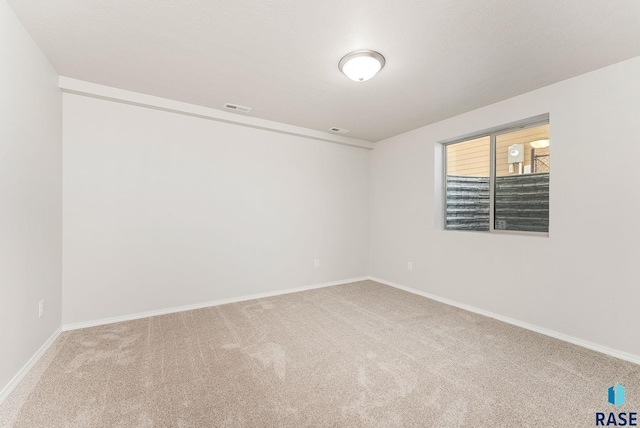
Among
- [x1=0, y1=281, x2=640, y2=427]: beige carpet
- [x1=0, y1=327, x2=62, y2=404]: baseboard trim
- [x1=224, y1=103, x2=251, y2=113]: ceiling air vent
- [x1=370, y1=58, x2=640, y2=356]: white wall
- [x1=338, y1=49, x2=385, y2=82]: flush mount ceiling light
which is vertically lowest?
[x1=0, y1=281, x2=640, y2=427]: beige carpet

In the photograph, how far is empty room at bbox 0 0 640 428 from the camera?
1755 millimetres

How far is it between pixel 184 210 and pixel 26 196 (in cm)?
142

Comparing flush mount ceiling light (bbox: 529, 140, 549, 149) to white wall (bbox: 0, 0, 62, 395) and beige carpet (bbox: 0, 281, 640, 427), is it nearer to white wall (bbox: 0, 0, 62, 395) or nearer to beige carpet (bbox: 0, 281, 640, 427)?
beige carpet (bbox: 0, 281, 640, 427)

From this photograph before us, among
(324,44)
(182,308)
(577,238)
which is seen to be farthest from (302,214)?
(577,238)

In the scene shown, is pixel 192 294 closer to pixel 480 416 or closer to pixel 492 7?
pixel 480 416

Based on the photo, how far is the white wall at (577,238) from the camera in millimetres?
2281

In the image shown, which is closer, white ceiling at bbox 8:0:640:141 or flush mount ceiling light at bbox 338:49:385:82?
white ceiling at bbox 8:0:640:141

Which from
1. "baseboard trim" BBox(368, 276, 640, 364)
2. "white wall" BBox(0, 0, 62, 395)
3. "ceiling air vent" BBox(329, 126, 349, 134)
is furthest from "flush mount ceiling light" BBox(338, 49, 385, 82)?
"baseboard trim" BBox(368, 276, 640, 364)

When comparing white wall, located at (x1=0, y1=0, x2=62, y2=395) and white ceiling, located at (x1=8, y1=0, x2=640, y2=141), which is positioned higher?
white ceiling, located at (x1=8, y1=0, x2=640, y2=141)

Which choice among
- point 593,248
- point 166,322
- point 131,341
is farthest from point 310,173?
point 593,248

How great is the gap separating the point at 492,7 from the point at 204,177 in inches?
126

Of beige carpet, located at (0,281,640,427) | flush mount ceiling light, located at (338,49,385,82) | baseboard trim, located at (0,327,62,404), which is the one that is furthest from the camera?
flush mount ceiling light, located at (338,49,385,82)

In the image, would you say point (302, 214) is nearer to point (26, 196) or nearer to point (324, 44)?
point (324, 44)

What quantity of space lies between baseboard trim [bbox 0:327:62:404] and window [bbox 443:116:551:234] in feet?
14.9
